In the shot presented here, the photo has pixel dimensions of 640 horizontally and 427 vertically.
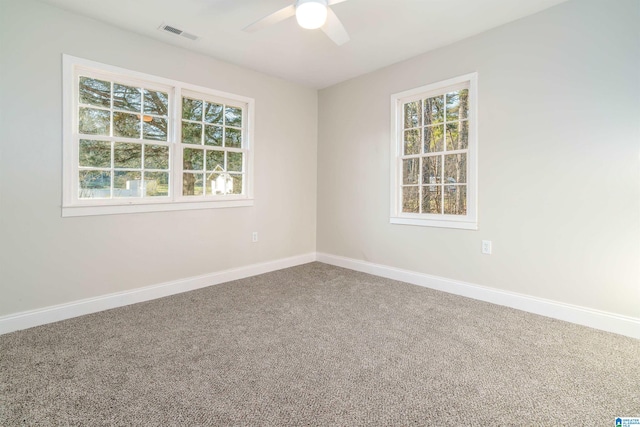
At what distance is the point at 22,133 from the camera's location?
2453 mm

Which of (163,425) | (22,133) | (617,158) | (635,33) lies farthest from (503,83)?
(22,133)

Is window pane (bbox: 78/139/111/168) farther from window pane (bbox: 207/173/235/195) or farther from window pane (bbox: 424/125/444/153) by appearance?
window pane (bbox: 424/125/444/153)

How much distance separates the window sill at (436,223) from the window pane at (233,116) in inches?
90.5

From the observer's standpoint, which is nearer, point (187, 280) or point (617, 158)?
point (617, 158)

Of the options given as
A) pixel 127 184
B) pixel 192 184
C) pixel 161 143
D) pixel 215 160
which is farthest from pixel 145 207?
pixel 215 160

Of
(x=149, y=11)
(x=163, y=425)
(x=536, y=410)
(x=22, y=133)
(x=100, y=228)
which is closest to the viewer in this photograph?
(x=163, y=425)

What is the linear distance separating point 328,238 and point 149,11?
3347mm

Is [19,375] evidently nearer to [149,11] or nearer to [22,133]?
[22,133]

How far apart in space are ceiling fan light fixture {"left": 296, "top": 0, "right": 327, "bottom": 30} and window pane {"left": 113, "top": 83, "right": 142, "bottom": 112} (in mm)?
1952

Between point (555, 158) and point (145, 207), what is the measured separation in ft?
12.7

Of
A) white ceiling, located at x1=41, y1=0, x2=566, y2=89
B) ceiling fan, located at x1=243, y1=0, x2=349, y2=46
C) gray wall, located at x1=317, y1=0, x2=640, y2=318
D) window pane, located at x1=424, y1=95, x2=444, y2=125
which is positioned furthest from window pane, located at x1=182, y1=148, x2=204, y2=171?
window pane, located at x1=424, y1=95, x2=444, y2=125

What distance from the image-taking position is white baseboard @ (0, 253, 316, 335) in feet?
8.08

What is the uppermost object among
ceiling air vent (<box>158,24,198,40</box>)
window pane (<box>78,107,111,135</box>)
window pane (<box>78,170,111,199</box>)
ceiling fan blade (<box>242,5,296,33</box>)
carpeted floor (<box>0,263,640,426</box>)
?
ceiling air vent (<box>158,24,198,40</box>)

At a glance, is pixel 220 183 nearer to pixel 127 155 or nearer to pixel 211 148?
pixel 211 148
